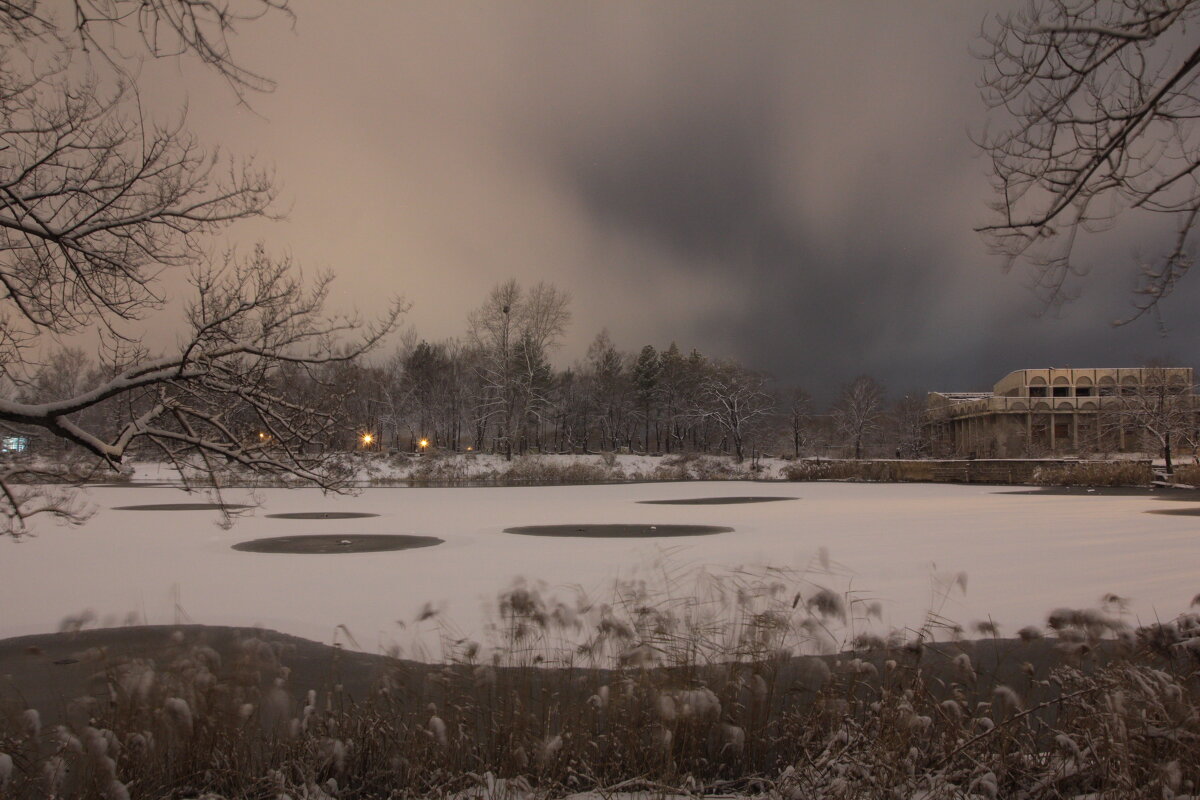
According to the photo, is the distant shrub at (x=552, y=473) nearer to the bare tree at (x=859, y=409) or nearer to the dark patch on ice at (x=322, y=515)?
the dark patch on ice at (x=322, y=515)

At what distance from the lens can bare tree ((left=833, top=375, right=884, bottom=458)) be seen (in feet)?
222

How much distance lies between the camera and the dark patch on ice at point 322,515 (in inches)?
725

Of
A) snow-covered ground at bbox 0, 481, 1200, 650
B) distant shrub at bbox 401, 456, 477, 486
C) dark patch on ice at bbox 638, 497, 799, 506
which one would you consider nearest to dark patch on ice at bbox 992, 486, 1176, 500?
snow-covered ground at bbox 0, 481, 1200, 650

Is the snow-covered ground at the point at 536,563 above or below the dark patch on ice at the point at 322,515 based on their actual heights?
above

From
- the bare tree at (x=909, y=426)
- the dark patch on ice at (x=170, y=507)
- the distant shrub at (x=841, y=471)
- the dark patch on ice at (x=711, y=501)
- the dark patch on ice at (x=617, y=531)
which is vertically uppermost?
the bare tree at (x=909, y=426)

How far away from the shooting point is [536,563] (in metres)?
10.5

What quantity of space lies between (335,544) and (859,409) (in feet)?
206

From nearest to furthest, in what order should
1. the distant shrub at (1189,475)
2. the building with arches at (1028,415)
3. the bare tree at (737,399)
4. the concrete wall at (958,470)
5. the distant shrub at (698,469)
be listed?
the distant shrub at (1189,475)
the concrete wall at (958,470)
the distant shrub at (698,469)
the bare tree at (737,399)
the building with arches at (1028,415)

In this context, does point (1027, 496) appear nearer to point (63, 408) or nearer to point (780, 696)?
point (780, 696)

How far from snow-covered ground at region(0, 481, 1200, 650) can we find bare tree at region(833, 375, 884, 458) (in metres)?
49.6

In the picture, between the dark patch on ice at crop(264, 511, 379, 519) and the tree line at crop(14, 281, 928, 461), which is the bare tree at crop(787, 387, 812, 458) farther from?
the dark patch on ice at crop(264, 511, 379, 519)

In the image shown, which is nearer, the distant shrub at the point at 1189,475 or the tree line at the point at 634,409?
the distant shrub at the point at 1189,475

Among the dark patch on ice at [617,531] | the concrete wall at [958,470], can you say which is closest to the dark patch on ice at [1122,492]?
the concrete wall at [958,470]

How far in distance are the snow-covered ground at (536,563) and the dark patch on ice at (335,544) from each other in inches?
18.6
